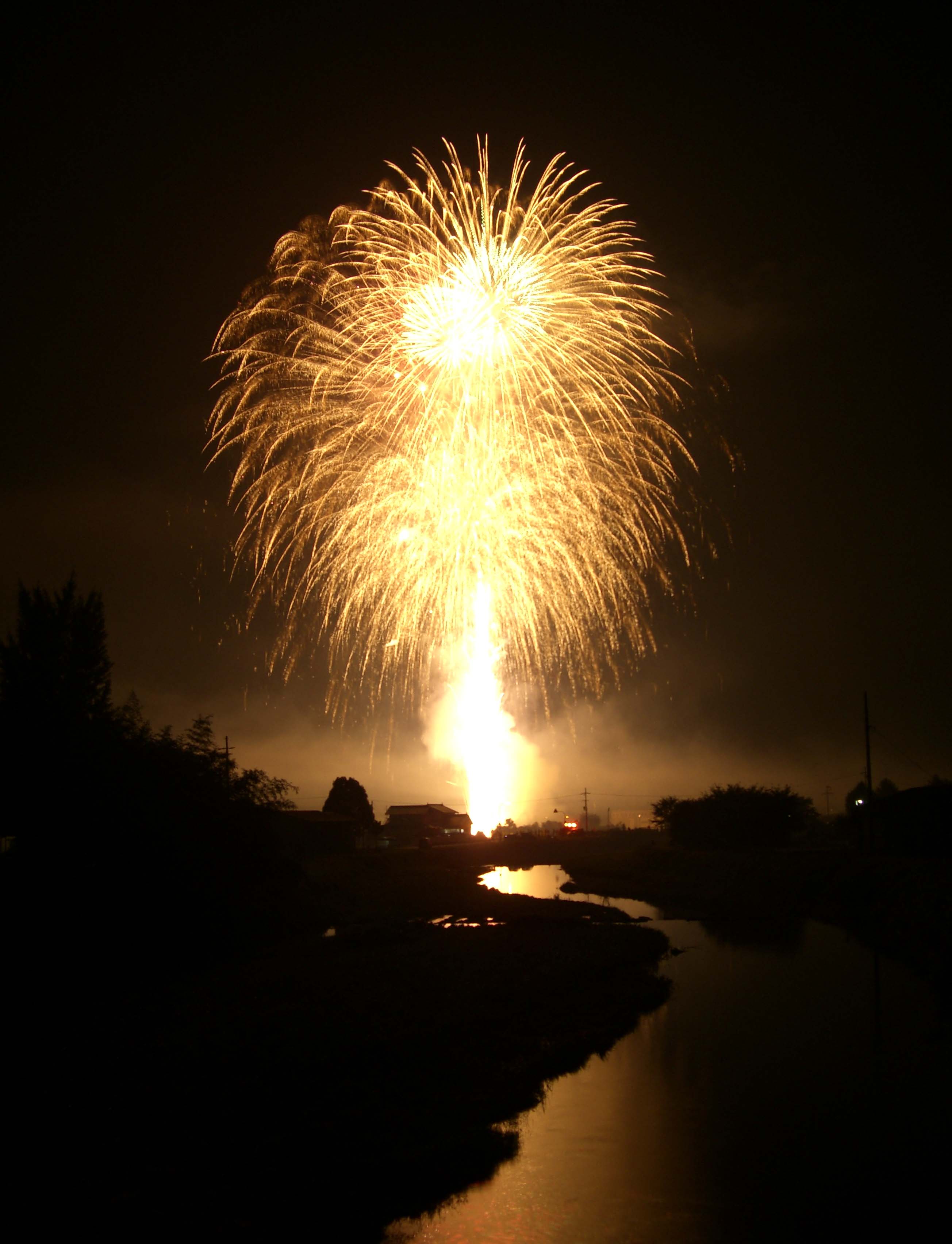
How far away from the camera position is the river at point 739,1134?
36.3ft

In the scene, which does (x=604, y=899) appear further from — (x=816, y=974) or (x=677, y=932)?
(x=816, y=974)

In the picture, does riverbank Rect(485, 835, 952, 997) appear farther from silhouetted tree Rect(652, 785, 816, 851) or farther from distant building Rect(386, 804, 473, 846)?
distant building Rect(386, 804, 473, 846)

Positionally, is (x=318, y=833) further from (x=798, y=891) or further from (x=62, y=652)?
(x=798, y=891)

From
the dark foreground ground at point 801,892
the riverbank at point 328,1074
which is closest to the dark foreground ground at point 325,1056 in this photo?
the riverbank at point 328,1074

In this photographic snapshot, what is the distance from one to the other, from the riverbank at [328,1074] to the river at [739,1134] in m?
0.60

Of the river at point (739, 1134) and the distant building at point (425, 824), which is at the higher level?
the distant building at point (425, 824)

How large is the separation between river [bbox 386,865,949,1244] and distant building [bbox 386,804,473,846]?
55720 millimetres

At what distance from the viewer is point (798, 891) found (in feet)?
128

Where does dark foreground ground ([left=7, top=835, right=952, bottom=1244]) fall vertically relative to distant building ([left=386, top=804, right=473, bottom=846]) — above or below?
below

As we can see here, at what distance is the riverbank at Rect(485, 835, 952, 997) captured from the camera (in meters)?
28.1

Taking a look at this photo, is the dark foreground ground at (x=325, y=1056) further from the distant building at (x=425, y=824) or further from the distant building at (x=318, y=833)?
the distant building at (x=425, y=824)

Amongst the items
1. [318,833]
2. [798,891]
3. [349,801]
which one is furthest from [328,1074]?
A: [349,801]

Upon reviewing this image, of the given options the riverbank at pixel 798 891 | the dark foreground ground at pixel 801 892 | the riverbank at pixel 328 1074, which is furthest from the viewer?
the riverbank at pixel 798 891

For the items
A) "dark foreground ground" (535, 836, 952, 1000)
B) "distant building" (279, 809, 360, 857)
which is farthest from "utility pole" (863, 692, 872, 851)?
"distant building" (279, 809, 360, 857)
